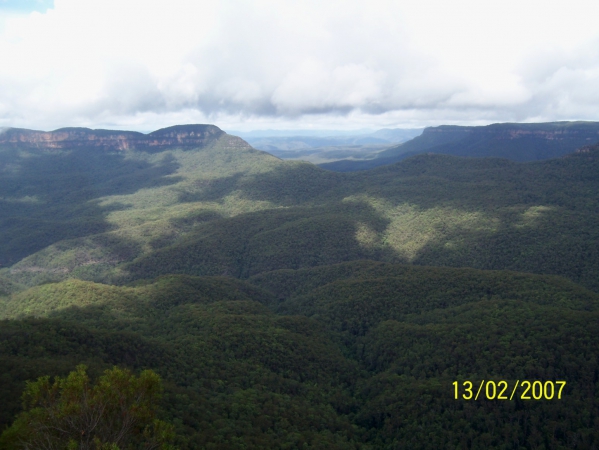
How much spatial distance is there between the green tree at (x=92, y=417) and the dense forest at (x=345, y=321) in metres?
2.37

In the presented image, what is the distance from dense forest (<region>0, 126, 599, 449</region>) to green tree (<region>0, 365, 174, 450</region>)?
93.4 inches

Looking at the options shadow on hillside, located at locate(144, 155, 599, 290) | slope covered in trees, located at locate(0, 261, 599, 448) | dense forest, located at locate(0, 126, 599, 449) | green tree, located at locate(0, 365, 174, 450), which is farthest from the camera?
shadow on hillside, located at locate(144, 155, 599, 290)

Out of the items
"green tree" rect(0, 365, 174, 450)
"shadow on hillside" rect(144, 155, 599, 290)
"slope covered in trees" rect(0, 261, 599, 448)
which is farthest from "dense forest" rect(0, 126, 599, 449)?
"green tree" rect(0, 365, 174, 450)

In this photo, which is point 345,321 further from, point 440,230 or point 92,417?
point 440,230

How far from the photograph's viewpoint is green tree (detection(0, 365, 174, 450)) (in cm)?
1812

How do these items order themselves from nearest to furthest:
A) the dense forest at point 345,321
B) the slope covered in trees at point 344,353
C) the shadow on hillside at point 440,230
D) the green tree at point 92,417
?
the green tree at point 92,417 → the slope covered in trees at point 344,353 → the dense forest at point 345,321 → the shadow on hillside at point 440,230

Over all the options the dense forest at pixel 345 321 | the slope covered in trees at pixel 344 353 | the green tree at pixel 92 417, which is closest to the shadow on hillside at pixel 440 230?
the dense forest at pixel 345 321

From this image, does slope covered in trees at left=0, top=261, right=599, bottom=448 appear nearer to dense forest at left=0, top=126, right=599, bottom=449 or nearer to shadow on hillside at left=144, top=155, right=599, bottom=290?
dense forest at left=0, top=126, right=599, bottom=449

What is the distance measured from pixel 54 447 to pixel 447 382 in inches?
1790

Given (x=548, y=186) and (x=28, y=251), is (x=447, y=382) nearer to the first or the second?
(x=548, y=186)

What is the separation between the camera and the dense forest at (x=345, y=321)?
148 feet

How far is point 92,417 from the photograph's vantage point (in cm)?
1845

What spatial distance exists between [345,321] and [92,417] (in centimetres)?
6331

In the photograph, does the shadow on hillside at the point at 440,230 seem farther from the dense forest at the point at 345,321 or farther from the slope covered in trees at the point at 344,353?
the slope covered in trees at the point at 344,353
